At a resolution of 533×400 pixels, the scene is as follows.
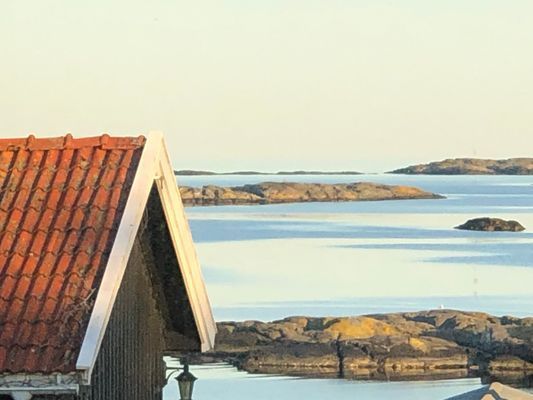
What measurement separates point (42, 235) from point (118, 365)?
0.96 metres

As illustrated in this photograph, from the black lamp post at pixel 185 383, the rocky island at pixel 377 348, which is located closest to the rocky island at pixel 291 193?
the rocky island at pixel 377 348

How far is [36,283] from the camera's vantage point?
9.14m

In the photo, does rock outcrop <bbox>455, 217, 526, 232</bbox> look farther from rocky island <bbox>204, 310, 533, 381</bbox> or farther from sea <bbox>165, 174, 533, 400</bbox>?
rocky island <bbox>204, 310, 533, 381</bbox>

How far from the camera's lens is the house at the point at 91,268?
29.0 feet

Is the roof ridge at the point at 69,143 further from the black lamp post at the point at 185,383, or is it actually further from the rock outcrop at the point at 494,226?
the rock outcrop at the point at 494,226

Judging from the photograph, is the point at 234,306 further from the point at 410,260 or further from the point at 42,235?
the point at 42,235

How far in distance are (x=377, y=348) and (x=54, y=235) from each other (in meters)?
32.0

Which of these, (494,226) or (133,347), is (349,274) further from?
(133,347)

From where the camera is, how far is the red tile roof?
Result: 8867 mm

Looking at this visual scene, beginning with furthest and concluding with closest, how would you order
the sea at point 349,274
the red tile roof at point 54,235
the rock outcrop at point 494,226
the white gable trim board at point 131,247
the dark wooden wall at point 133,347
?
the rock outcrop at point 494,226, the sea at point 349,274, the dark wooden wall at point 133,347, the red tile roof at point 54,235, the white gable trim board at point 131,247

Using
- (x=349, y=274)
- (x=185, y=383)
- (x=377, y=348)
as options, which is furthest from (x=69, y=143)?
→ (x=349, y=274)

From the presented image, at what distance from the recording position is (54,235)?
30.8 ft

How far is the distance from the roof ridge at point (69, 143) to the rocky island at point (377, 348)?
1139 inches

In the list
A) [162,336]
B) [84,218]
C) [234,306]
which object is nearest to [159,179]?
[84,218]
